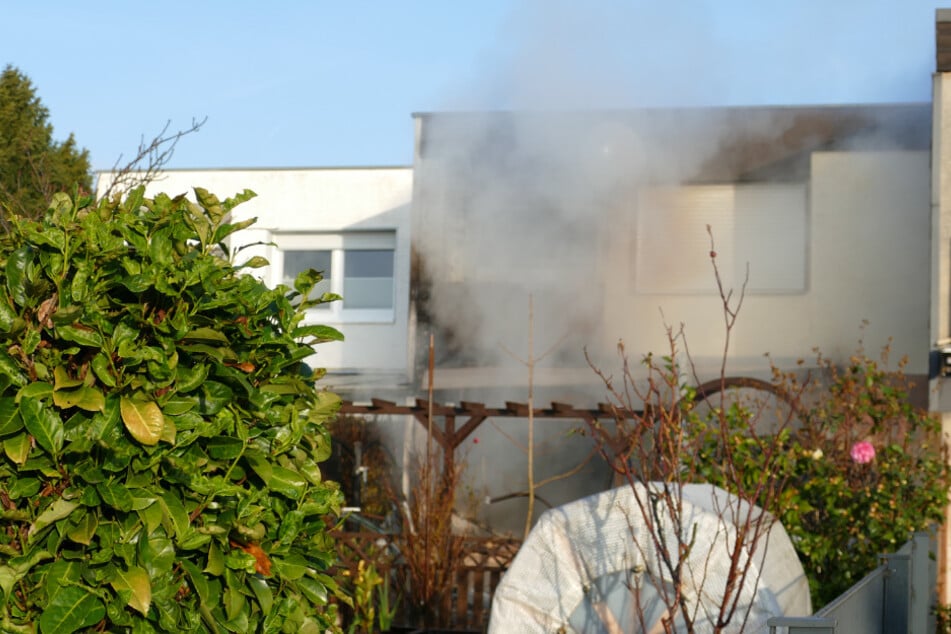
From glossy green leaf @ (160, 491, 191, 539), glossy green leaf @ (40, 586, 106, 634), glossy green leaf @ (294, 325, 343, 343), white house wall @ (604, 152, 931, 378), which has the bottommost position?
glossy green leaf @ (40, 586, 106, 634)

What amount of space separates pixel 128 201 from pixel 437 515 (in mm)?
6463

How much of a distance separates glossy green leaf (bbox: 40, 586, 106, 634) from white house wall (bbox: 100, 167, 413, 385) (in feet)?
50.2

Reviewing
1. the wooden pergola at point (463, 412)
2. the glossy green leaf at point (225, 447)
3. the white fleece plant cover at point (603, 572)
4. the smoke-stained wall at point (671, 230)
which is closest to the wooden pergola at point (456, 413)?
the wooden pergola at point (463, 412)

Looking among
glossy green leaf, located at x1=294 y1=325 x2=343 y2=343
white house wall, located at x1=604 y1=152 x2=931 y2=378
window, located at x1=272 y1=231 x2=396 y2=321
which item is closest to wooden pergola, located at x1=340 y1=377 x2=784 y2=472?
white house wall, located at x1=604 y1=152 x2=931 y2=378

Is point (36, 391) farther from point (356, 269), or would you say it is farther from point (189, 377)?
point (356, 269)

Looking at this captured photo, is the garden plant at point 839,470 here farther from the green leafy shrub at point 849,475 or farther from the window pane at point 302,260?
the window pane at point 302,260

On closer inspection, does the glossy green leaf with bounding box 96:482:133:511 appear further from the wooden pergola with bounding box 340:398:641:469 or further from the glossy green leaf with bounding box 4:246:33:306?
the wooden pergola with bounding box 340:398:641:469

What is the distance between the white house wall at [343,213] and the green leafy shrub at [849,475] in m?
10.1

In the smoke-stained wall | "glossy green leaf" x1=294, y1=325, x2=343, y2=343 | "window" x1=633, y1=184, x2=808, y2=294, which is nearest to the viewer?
"glossy green leaf" x1=294, y1=325, x2=343, y2=343

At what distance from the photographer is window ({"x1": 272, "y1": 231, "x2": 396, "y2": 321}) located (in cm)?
1911

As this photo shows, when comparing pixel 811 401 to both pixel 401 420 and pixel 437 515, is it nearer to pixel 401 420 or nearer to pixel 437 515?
pixel 437 515

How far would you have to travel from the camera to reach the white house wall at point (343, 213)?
61.4ft

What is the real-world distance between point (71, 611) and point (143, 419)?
0.50 meters

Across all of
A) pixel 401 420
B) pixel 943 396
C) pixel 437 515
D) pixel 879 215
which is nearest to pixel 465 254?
pixel 401 420
